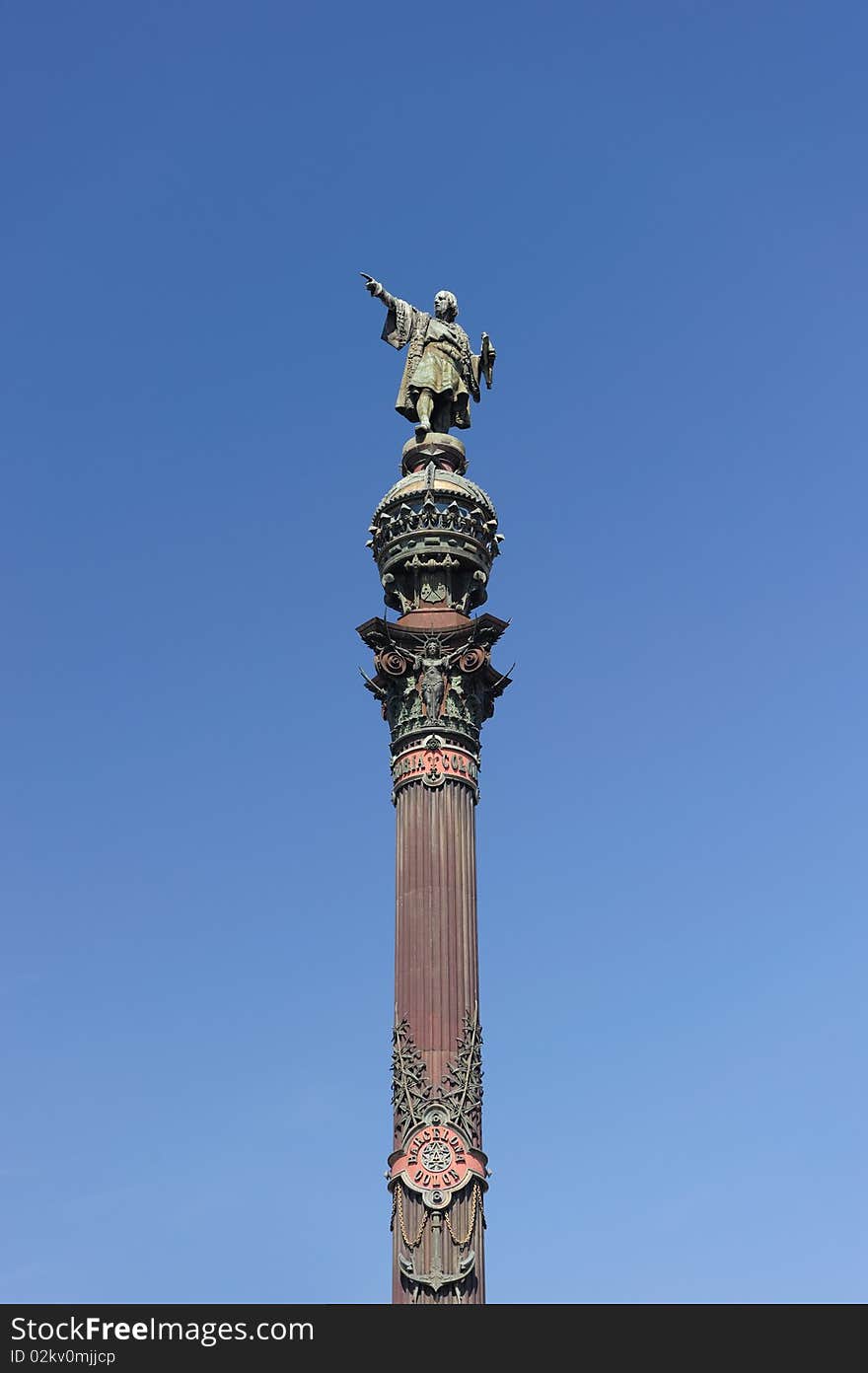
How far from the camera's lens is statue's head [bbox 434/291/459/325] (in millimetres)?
53500

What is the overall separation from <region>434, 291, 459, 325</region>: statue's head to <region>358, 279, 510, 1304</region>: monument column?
0.12 ft

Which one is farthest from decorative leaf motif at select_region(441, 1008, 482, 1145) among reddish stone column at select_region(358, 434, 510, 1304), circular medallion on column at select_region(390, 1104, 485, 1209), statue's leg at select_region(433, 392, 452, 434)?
statue's leg at select_region(433, 392, 452, 434)

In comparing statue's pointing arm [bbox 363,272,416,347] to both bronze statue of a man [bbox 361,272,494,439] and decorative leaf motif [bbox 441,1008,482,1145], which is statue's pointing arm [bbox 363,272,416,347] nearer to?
bronze statue of a man [bbox 361,272,494,439]

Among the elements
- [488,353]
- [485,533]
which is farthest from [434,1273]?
[488,353]

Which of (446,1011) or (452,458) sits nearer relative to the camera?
(446,1011)

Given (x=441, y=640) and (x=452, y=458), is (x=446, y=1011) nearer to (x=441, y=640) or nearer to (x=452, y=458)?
(x=441, y=640)

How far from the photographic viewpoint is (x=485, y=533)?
161 feet

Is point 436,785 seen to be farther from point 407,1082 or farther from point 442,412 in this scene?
point 442,412

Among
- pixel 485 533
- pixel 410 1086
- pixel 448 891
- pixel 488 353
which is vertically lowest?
pixel 410 1086

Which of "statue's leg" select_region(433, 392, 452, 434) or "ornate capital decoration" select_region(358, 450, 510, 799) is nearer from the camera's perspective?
"ornate capital decoration" select_region(358, 450, 510, 799)

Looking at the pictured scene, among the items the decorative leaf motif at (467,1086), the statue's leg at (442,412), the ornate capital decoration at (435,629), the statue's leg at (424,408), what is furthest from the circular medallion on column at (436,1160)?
the statue's leg at (442,412)
